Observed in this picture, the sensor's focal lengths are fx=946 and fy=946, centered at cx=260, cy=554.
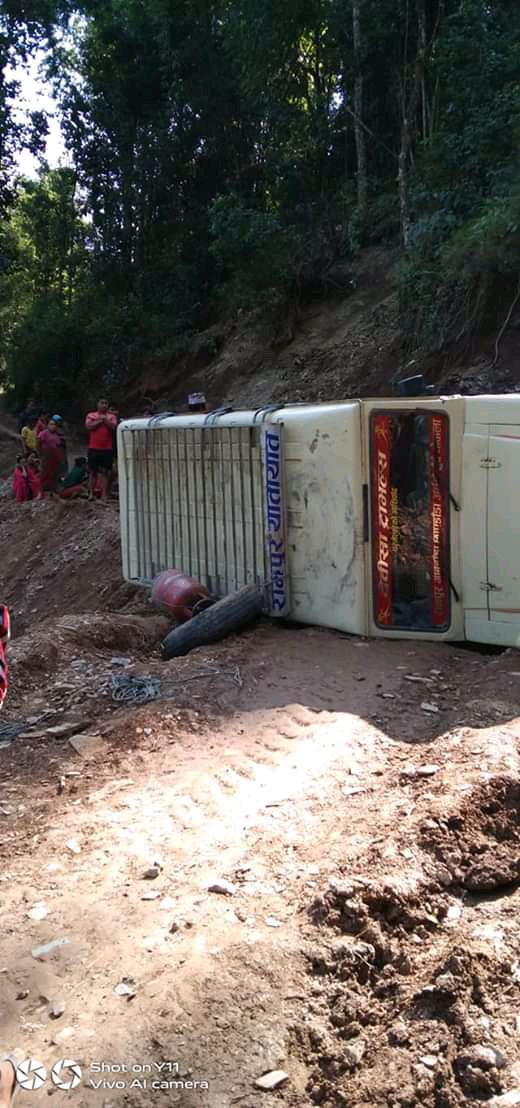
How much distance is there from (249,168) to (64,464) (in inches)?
367

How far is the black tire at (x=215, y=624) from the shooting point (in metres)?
7.20

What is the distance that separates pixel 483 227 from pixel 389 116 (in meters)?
7.81

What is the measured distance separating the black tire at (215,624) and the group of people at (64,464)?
274 inches

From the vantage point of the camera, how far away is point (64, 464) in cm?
1683

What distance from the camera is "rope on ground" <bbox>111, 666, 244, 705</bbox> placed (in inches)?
224

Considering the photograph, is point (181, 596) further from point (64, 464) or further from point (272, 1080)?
point (64, 464)

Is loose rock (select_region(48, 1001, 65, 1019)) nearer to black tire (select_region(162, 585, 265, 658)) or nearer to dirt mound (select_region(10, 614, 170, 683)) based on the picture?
dirt mound (select_region(10, 614, 170, 683))

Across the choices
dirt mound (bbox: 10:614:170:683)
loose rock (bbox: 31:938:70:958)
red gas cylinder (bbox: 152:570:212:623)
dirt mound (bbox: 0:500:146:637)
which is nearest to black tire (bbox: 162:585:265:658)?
dirt mound (bbox: 10:614:170:683)

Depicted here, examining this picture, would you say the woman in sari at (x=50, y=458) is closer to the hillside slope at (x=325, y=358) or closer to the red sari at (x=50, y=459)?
the red sari at (x=50, y=459)

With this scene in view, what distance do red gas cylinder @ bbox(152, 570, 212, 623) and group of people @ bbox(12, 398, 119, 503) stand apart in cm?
584

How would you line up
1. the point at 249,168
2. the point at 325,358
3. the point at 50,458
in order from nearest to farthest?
the point at 50,458 → the point at 325,358 → the point at 249,168

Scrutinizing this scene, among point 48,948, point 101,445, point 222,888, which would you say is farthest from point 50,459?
point 48,948

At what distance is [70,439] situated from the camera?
23.1m

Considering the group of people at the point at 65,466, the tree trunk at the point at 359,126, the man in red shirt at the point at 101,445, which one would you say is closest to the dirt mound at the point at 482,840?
the group of people at the point at 65,466
